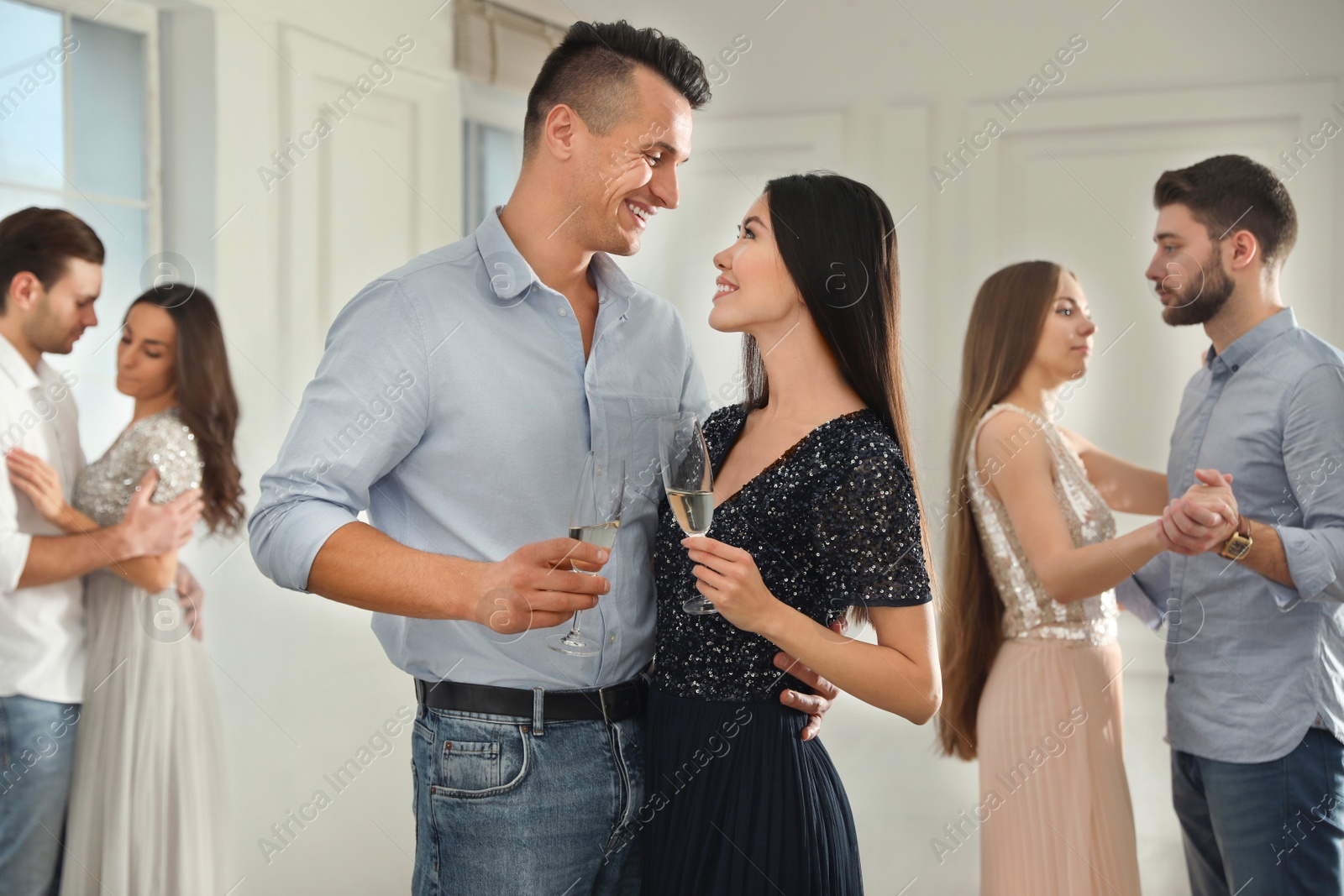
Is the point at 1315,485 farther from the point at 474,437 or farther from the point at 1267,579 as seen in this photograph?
the point at 474,437

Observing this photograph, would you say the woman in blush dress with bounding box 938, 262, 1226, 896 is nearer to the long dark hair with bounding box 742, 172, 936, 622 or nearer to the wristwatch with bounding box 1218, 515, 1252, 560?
the wristwatch with bounding box 1218, 515, 1252, 560

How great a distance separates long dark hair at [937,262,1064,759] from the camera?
2.44m

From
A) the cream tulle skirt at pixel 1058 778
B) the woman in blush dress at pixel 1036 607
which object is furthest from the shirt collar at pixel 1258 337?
the cream tulle skirt at pixel 1058 778

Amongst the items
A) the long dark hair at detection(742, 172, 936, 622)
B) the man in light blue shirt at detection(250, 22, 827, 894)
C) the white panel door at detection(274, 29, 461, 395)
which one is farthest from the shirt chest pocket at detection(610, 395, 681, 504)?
the white panel door at detection(274, 29, 461, 395)

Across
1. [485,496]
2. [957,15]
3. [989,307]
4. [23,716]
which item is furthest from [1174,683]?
[23,716]

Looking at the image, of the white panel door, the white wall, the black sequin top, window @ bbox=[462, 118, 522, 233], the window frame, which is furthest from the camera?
window @ bbox=[462, 118, 522, 233]

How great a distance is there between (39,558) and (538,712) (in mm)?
1344

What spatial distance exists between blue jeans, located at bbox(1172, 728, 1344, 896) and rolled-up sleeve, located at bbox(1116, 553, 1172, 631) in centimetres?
43

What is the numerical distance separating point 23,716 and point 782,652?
1.72 meters

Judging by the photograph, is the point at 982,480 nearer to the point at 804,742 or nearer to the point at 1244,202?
the point at 1244,202

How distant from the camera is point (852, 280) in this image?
5.50 ft

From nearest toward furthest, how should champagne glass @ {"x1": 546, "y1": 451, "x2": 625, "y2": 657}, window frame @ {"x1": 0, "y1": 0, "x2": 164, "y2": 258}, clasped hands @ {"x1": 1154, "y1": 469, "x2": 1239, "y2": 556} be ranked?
champagne glass @ {"x1": 546, "y1": 451, "x2": 625, "y2": 657}, clasped hands @ {"x1": 1154, "y1": 469, "x2": 1239, "y2": 556}, window frame @ {"x1": 0, "y1": 0, "x2": 164, "y2": 258}

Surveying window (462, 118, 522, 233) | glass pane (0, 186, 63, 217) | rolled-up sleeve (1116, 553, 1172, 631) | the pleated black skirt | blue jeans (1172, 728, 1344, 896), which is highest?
window (462, 118, 522, 233)

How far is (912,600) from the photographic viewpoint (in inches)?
58.3
